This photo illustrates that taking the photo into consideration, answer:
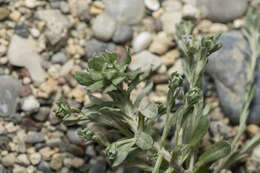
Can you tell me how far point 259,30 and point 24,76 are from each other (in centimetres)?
186

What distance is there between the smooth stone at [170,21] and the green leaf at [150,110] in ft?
4.29

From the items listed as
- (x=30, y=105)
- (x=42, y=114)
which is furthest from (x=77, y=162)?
(x=30, y=105)

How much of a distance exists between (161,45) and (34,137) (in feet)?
4.09

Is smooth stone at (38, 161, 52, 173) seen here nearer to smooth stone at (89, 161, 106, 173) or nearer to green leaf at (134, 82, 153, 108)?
smooth stone at (89, 161, 106, 173)

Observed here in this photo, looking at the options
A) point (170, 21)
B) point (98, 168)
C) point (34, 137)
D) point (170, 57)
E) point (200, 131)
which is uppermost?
point (170, 21)

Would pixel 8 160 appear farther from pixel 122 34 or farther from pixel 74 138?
pixel 122 34

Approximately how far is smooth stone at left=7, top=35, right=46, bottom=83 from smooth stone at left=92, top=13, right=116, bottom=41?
51 centimetres

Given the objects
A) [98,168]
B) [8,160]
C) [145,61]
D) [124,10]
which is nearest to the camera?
[8,160]

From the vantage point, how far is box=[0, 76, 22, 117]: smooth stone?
276cm

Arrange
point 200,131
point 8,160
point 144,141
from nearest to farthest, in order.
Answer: point 144,141 → point 200,131 → point 8,160

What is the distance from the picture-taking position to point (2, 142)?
268cm

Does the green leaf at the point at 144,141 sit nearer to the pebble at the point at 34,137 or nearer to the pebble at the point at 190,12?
the pebble at the point at 34,137

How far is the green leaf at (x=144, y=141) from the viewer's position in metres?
1.98

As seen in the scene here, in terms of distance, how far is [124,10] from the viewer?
124 inches
